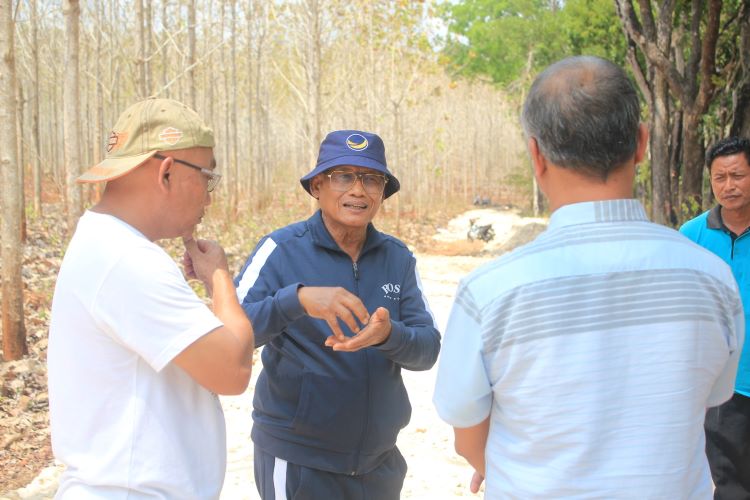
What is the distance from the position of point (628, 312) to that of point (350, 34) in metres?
20.2

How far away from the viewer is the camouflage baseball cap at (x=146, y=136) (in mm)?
1664

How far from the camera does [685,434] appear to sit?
1.43m

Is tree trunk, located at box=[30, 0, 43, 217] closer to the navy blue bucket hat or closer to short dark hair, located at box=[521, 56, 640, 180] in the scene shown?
the navy blue bucket hat

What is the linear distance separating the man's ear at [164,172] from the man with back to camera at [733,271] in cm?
222

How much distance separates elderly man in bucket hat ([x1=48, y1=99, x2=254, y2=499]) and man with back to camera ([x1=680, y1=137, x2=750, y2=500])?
212 centimetres

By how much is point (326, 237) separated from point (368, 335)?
0.52 m

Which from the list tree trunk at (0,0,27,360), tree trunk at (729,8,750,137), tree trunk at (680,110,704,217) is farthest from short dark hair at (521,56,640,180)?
tree trunk at (0,0,27,360)

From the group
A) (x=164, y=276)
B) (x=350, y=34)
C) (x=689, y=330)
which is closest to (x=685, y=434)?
(x=689, y=330)

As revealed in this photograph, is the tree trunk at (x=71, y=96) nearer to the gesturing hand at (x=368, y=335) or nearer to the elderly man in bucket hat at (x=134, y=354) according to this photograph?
the gesturing hand at (x=368, y=335)

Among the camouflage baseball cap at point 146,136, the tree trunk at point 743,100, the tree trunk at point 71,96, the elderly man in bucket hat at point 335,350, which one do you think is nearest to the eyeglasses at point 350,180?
the elderly man in bucket hat at point 335,350

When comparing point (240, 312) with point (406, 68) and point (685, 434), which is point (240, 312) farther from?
point (406, 68)

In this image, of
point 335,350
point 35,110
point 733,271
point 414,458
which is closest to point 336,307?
point 335,350

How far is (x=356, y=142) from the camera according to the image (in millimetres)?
2555

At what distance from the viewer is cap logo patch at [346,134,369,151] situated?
2547 millimetres
